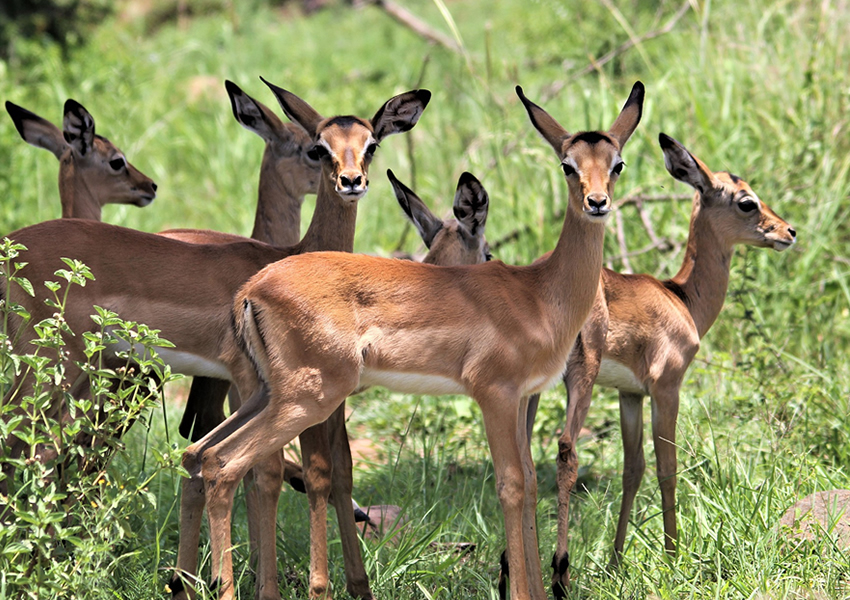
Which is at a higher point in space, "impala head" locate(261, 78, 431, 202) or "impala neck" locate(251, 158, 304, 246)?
"impala head" locate(261, 78, 431, 202)

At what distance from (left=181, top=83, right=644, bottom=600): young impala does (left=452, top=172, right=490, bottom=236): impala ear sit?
2.26 ft

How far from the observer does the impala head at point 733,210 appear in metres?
5.09

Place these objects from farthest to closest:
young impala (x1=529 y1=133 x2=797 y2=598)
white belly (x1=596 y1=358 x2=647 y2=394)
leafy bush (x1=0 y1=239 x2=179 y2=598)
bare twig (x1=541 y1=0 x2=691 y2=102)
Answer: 1. bare twig (x1=541 y1=0 x2=691 y2=102)
2. white belly (x1=596 y1=358 x2=647 y2=394)
3. young impala (x1=529 y1=133 x2=797 y2=598)
4. leafy bush (x1=0 y1=239 x2=179 y2=598)

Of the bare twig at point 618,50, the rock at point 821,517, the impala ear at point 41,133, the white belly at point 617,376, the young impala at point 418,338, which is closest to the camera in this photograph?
the young impala at point 418,338

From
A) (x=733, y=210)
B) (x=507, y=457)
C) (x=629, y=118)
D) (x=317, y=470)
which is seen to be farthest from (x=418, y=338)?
(x=733, y=210)

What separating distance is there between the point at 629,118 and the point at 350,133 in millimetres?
1128

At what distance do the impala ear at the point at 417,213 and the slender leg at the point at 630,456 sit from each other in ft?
3.92

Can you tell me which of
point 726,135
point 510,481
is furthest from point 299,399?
point 726,135

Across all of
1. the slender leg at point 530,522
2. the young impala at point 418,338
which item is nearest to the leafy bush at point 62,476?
the young impala at point 418,338

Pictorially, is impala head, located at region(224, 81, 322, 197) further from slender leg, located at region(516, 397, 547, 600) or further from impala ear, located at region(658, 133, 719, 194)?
slender leg, located at region(516, 397, 547, 600)

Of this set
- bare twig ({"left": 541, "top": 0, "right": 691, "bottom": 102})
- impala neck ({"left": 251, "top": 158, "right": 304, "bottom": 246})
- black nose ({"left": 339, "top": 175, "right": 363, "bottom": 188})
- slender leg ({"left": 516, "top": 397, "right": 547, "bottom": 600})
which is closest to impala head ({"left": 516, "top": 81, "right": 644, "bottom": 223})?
black nose ({"left": 339, "top": 175, "right": 363, "bottom": 188})

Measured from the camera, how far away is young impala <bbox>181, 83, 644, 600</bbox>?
3.56m

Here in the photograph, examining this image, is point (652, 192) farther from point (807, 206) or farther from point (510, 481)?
point (510, 481)

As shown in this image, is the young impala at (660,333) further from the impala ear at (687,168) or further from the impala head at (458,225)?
the impala head at (458,225)
